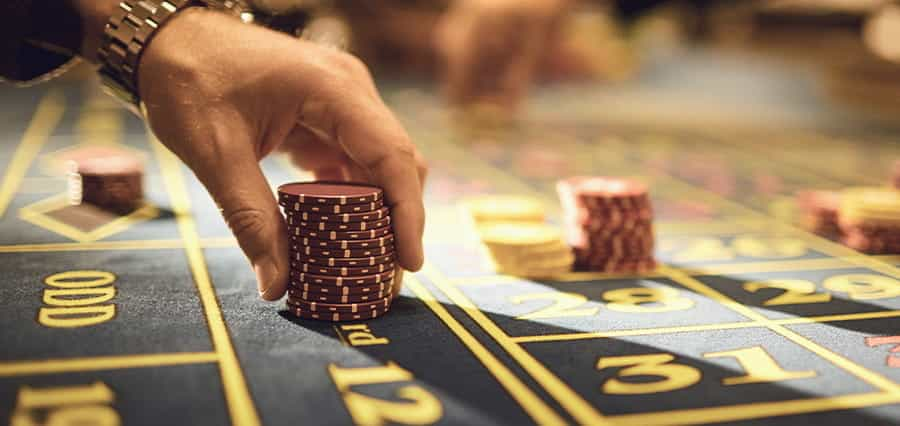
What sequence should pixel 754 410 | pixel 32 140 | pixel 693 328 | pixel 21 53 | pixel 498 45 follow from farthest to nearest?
1. pixel 498 45
2. pixel 32 140
3. pixel 21 53
4. pixel 693 328
5. pixel 754 410

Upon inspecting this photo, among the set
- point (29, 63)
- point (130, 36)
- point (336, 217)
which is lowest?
point (336, 217)

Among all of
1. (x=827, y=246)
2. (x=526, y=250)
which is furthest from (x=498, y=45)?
(x=526, y=250)

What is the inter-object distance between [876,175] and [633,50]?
7.67 meters

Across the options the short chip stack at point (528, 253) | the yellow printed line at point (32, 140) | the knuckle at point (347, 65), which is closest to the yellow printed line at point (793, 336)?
the short chip stack at point (528, 253)

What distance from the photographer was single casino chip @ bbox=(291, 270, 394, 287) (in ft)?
8.21

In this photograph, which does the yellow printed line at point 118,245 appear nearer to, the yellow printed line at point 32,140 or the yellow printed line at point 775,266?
the yellow printed line at point 32,140

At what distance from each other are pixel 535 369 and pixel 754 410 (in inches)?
19.7

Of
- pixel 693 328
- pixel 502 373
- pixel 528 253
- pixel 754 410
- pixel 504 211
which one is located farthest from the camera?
pixel 504 211

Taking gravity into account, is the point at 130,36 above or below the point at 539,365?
above

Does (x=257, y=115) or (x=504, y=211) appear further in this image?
(x=504, y=211)

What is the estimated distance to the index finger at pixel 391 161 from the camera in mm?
2555

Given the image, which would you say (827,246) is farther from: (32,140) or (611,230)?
(32,140)

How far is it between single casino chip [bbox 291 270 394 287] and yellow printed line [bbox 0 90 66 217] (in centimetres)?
170

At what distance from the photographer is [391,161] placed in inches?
101
